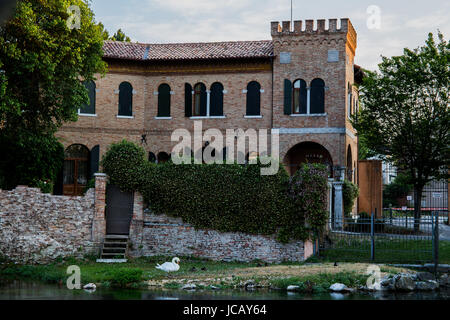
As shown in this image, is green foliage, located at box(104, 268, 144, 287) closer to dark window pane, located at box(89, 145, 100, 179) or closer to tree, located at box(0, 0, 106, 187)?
tree, located at box(0, 0, 106, 187)

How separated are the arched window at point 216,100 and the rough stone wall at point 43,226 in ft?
35.6

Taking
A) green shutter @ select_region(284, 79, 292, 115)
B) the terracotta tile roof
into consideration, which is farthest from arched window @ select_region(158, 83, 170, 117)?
green shutter @ select_region(284, 79, 292, 115)

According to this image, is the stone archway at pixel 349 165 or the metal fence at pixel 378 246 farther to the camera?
the stone archway at pixel 349 165

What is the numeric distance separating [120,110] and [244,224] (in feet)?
41.4

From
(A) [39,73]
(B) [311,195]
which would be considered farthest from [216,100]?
(B) [311,195]

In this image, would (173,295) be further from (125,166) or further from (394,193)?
(394,193)

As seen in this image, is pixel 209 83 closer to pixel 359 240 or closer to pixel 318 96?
pixel 318 96

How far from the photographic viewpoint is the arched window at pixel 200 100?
91.8ft

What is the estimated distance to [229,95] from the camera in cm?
2767

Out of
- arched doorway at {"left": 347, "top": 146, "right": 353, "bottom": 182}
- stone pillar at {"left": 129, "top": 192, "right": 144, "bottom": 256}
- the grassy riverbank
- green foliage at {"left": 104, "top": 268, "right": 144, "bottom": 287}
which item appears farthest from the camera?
arched doorway at {"left": 347, "top": 146, "right": 353, "bottom": 182}

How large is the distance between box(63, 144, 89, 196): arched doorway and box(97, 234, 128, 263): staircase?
28.3 ft

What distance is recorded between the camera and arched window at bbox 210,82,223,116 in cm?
2783

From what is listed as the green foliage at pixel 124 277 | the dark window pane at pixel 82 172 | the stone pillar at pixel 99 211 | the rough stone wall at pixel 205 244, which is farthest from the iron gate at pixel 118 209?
the dark window pane at pixel 82 172

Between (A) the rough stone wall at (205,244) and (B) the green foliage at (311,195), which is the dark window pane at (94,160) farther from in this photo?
(B) the green foliage at (311,195)
